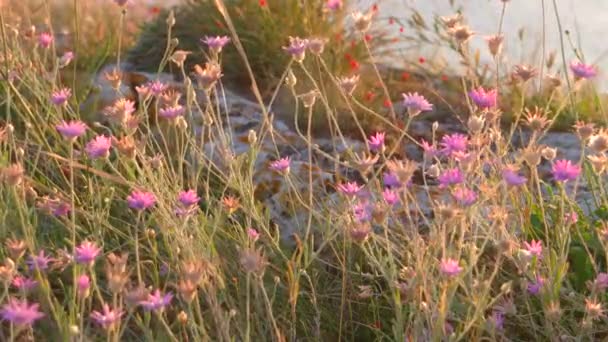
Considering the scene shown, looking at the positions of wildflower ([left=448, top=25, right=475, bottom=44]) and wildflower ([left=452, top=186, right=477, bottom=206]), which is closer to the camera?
wildflower ([left=452, top=186, right=477, bottom=206])

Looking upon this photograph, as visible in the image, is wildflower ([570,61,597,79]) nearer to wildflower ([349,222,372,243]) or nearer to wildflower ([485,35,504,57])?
wildflower ([485,35,504,57])

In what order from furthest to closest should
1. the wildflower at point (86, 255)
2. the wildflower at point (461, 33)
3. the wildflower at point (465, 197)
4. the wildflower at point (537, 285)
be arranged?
the wildflower at point (461, 33), the wildflower at point (537, 285), the wildflower at point (465, 197), the wildflower at point (86, 255)

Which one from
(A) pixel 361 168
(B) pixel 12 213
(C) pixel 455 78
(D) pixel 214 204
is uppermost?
(A) pixel 361 168

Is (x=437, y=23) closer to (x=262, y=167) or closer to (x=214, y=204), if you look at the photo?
(x=262, y=167)

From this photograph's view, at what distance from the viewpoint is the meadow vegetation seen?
2.05 metres

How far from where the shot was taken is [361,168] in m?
2.19

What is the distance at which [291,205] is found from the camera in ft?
10.9

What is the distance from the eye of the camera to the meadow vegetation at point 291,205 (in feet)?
6.73

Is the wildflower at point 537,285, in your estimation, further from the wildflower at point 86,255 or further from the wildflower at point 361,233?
the wildflower at point 86,255

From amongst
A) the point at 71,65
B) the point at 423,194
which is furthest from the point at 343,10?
the point at 423,194

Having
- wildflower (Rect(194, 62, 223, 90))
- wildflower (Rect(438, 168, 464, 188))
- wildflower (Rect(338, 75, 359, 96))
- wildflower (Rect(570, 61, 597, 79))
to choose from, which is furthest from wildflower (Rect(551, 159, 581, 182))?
wildflower (Rect(194, 62, 223, 90))

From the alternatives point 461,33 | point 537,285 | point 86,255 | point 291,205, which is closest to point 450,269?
point 537,285

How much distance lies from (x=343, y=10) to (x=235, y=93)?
0.65 meters

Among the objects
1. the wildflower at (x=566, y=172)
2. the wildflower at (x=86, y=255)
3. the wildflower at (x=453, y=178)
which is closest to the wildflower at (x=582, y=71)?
the wildflower at (x=566, y=172)
